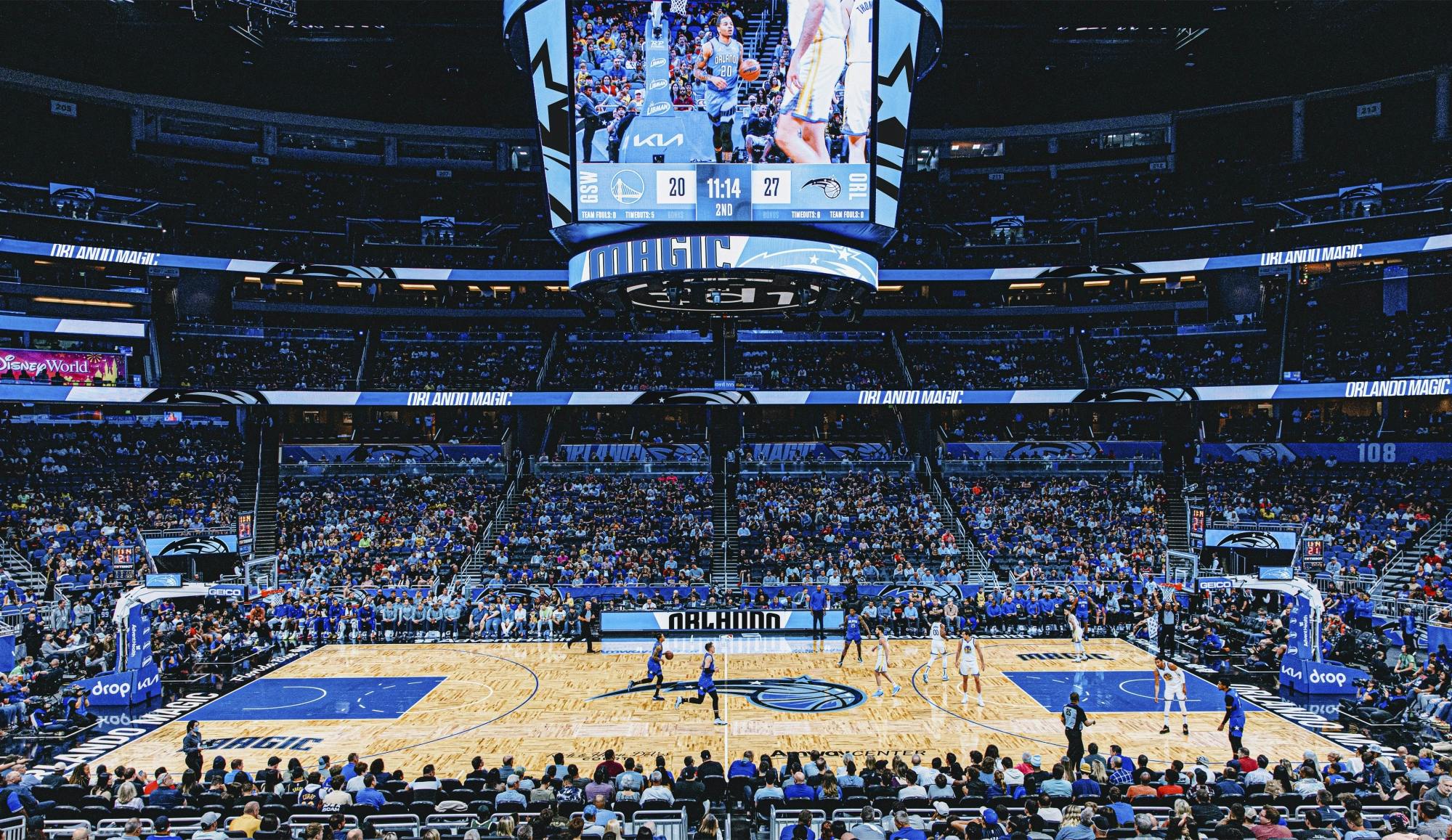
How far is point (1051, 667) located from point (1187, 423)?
24201mm

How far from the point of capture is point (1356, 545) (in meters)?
33.7

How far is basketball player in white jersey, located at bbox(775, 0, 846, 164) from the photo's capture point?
1958cm

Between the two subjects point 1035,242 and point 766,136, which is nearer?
point 766,136

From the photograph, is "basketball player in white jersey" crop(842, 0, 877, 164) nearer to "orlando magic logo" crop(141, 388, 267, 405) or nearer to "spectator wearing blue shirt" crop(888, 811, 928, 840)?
"spectator wearing blue shirt" crop(888, 811, 928, 840)

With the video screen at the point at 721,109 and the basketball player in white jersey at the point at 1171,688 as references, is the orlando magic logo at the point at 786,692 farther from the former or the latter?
the video screen at the point at 721,109

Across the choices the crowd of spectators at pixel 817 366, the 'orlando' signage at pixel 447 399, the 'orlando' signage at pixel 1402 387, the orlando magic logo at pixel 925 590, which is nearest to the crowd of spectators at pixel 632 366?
the crowd of spectators at pixel 817 366

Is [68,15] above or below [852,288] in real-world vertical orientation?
above

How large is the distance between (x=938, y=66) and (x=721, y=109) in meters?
26.7

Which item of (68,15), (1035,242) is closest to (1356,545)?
(1035,242)

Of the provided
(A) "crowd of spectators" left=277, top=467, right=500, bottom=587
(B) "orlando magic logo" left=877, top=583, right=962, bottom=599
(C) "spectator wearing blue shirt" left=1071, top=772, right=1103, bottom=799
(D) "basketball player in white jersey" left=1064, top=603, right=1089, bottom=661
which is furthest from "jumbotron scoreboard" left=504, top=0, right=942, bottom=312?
(A) "crowd of spectators" left=277, top=467, right=500, bottom=587

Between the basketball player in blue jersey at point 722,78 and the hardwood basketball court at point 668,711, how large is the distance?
12827 millimetres

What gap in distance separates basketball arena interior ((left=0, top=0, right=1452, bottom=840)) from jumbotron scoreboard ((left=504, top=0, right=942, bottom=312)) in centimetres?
A: 11

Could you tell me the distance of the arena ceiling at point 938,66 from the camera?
35656 millimetres

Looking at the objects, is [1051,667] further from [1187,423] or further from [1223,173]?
[1223,173]
